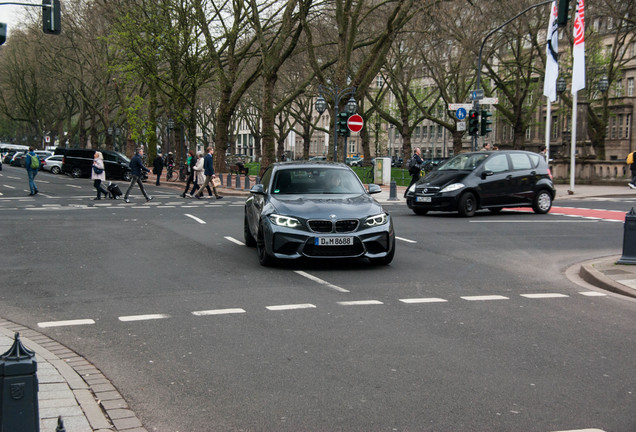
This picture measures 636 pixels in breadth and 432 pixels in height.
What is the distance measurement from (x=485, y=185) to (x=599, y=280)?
34.1 ft

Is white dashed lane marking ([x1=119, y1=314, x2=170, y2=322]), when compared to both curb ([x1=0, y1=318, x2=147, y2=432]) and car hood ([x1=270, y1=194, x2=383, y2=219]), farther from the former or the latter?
car hood ([x1=270, y1=194, x2=383, y2=219])

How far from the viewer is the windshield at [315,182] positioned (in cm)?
1214

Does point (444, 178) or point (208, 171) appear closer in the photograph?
point (444, 178)

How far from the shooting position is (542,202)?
70.7 feet

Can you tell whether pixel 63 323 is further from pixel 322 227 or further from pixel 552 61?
pixel 552 61

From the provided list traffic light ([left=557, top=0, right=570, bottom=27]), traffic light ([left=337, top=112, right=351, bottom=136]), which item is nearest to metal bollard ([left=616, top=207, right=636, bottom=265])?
traffic light ([left=557, top=0, right=570, bottom=27])

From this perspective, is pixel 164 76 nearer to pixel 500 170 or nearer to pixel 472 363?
pixel 500 170

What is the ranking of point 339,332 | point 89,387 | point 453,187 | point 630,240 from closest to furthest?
point 89,387
point 339,332
point 630,240
point 453,187

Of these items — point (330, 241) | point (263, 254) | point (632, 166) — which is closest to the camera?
point (330, 241)

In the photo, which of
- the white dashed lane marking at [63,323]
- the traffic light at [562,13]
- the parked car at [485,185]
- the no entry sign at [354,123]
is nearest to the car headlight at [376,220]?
the white dashed lane marking at [63,323]

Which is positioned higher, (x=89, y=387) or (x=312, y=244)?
(x=312, y=244)

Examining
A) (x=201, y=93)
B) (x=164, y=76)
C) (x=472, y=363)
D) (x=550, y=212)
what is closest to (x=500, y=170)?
(x=550, y=212)

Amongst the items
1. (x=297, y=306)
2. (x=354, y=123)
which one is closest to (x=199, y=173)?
(x=354, y=123)

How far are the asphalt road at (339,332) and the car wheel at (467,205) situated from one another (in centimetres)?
568
